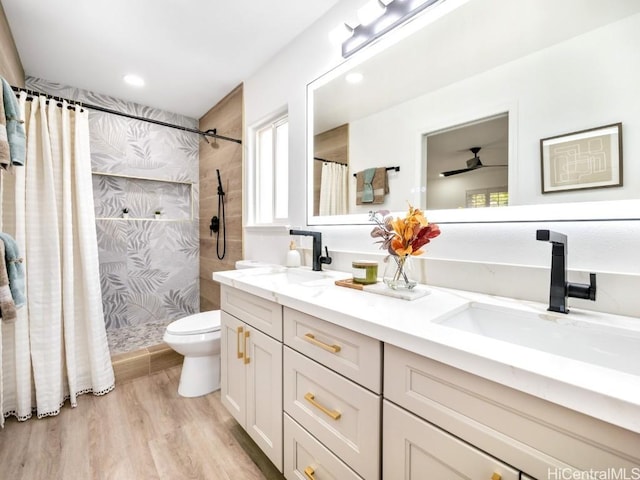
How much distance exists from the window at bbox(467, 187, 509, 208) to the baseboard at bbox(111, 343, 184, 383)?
2.35m

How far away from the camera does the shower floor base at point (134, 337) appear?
2285 mm

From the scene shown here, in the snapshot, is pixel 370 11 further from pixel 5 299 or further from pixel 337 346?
Answer: pixel 5 299

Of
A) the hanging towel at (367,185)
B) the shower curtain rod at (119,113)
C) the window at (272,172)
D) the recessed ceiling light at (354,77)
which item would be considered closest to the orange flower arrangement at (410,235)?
the hanging towel at (367,185)

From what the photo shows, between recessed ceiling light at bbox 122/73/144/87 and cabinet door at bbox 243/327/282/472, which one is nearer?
cabinet door at bbox 243/327/282/472

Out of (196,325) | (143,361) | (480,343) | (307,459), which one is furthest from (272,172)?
(480,343)

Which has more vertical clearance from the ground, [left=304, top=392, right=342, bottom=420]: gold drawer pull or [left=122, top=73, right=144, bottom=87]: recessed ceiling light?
[left=122, top=73, right=144, bottom=87]: recessed ceiling light

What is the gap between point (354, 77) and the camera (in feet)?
5.12

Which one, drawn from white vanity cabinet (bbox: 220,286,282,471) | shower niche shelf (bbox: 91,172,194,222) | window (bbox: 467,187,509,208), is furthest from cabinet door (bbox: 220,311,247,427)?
shower niche shelf (bbox: 91,172,194,222)

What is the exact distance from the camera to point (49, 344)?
175 centimetres

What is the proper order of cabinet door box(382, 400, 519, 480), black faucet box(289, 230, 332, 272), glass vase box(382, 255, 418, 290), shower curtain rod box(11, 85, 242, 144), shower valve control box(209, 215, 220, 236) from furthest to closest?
shower valve control box(209, 215, 220, 236), shower curtain rod box(11, 85, 242, 144), black faucet box(289, 230, 332, 272), glass vase box(382, 255, 418, 290), cabinet door box(382, 400, 519, 480)

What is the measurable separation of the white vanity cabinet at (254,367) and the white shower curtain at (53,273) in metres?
1.09

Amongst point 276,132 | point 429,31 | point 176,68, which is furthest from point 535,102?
point 176,68

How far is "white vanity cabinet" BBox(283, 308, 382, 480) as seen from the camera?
77 cm

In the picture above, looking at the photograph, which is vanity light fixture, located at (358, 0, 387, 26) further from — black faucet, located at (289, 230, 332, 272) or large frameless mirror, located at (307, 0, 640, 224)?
black faucet, located at (289, 230, 332, 272)
